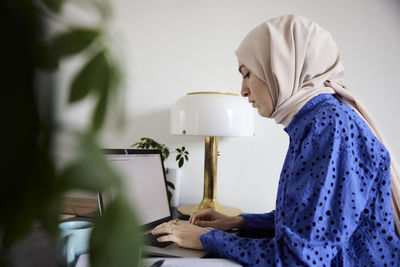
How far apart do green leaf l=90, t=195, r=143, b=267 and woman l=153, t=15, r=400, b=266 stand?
20.9 inches

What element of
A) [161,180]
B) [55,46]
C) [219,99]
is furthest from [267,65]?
[55,46]

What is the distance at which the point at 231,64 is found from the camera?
1.47m

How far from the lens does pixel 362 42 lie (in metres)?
1.40

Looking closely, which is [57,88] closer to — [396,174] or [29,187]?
[29,187]

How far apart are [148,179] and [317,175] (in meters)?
0.58

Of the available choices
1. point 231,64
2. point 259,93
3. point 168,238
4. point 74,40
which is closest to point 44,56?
point 74,40

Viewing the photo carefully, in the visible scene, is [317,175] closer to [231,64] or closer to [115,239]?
[115,239]

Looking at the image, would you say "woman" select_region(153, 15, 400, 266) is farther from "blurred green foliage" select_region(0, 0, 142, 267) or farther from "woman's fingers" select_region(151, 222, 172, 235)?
"blurred green foliage" select_region(0, 0, 142, 267)

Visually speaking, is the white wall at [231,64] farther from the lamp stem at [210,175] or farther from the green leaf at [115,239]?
the green leaf at [115,239]

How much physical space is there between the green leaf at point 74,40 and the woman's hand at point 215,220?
2.93ft

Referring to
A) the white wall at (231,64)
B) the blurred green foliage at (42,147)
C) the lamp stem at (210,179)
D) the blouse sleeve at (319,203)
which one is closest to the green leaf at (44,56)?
the blurred green foliage at (42,147)

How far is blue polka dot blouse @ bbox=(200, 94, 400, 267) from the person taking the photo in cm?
57

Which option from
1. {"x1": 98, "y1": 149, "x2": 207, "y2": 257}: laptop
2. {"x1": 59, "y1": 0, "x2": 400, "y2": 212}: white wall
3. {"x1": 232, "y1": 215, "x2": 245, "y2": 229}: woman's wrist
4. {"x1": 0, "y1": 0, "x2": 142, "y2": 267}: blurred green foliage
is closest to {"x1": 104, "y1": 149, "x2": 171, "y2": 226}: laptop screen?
{"x1": 98, "y1": 149, "x2": 207, "y2": 257}: laptop

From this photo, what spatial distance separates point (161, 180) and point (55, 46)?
38.6 inches
